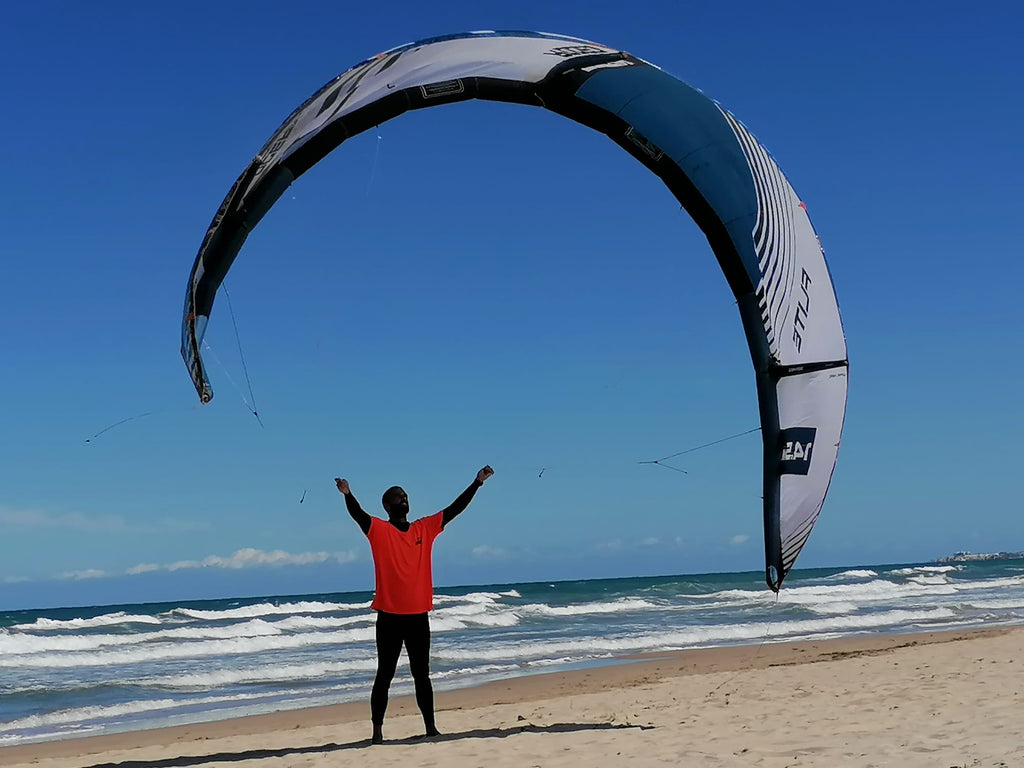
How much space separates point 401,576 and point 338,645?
13763mm

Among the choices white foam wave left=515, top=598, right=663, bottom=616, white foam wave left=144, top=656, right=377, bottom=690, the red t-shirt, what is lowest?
white foam wave left=515, top=598, right=663, bottom=616

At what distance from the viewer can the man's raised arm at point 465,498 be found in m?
5.52

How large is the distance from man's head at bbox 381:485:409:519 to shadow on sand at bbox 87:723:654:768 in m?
1.42

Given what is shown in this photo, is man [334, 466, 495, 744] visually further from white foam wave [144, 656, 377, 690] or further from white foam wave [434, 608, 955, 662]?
white foam wave [434, 608, 955, 662]

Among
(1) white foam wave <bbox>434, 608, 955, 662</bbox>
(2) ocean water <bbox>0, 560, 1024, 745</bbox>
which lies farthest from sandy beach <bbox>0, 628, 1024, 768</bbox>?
(1) white foam wave <bbox>434, 608, 955, 662</bbox>

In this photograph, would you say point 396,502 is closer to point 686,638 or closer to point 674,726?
point 674,726

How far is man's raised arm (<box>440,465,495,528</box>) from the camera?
18.1ft

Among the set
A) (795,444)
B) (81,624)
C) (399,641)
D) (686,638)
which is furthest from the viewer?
(81,624)

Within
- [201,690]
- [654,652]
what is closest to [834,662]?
[654,652]

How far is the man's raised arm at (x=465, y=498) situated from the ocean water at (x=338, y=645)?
206 inches

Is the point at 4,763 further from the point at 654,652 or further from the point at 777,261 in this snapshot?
the point at 654,652

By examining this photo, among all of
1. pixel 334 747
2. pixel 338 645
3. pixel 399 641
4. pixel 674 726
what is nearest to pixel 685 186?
pixel 399 641

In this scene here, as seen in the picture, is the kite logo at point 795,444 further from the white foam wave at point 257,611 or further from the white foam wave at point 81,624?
the white foam wave at point 257,611

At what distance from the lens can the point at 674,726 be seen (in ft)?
20.9
